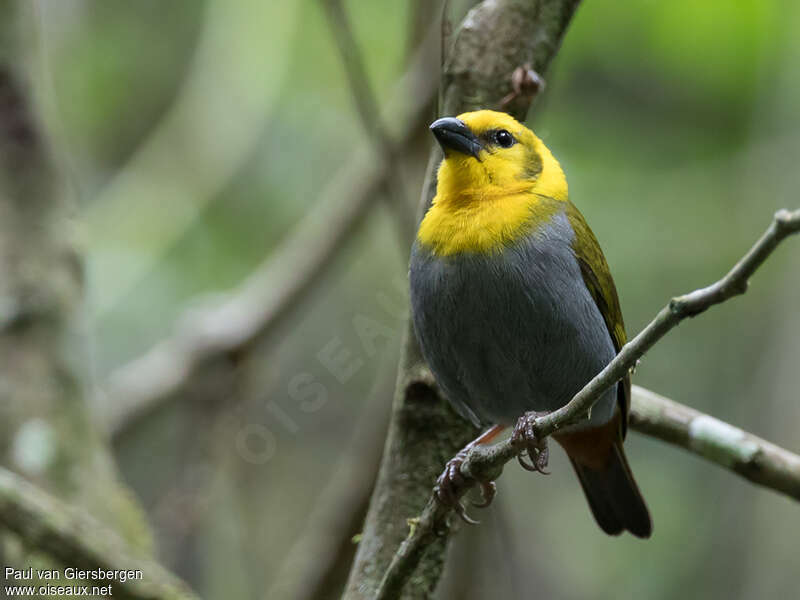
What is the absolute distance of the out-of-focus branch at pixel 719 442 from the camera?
3326 mm

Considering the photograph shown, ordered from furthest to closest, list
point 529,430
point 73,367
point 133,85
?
1. point 133,85
2. point 73,367
3. point 529,430

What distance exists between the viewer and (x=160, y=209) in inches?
249

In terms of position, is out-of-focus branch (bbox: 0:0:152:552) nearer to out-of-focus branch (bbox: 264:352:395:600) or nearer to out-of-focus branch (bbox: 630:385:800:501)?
out-of-focus branch (bbox: 264:352:395:600)

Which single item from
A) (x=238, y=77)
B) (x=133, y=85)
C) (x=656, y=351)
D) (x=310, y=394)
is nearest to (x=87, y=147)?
(x=133, y=85)

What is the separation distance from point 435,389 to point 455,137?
2.64ft

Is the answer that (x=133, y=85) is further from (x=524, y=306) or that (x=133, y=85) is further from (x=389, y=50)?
(x=524, y=306)

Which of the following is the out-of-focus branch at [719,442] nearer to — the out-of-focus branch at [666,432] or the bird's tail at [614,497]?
the out-of-focus branch at [666,432]

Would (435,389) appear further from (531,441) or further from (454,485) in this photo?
(531,441)

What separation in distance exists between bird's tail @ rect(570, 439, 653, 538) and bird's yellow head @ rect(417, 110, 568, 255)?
98 cm

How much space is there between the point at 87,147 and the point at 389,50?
241 centimetres

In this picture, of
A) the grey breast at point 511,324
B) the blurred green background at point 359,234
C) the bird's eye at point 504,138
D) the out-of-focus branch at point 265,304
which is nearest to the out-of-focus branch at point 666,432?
the grey breast at point 511,324

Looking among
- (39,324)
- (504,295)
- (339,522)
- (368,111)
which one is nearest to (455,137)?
(504,295)

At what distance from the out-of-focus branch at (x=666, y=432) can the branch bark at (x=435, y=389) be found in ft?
1.21

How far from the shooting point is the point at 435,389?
3.39 meters
